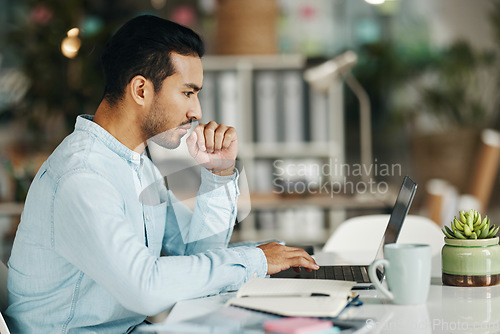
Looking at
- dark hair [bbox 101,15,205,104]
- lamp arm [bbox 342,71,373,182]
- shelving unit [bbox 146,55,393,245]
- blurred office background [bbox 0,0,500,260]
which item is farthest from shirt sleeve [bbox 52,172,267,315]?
lamp arm [bbox 342,71,373,182]

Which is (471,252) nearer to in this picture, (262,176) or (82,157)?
(82,157)

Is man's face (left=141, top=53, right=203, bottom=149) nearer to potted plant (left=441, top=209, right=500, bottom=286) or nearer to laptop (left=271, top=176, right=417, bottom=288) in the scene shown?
laptop (left=271, top=176, right=417, bottom=288)

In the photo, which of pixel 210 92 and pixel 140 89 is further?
pixel 210 92

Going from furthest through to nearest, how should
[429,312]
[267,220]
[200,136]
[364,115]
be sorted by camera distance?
[364,115], [267,220], [200,136], [429,312]

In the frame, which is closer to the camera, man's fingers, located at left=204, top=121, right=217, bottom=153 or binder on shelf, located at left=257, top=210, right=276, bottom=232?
man's fingers, located at left=204, top=121, right=217, bottom=153

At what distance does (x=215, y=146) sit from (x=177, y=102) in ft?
0.42

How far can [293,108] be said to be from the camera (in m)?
2.93

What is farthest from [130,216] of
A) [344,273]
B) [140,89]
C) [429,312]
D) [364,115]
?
[364,115]

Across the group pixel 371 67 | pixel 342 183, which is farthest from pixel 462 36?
pixel 342 183

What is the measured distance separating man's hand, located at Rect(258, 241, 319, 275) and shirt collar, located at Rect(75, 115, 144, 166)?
307mm

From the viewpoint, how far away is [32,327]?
1.03 meters

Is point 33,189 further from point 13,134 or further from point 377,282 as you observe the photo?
point 13,134

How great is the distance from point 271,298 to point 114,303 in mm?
286

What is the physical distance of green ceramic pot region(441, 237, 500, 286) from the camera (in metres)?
0.98
